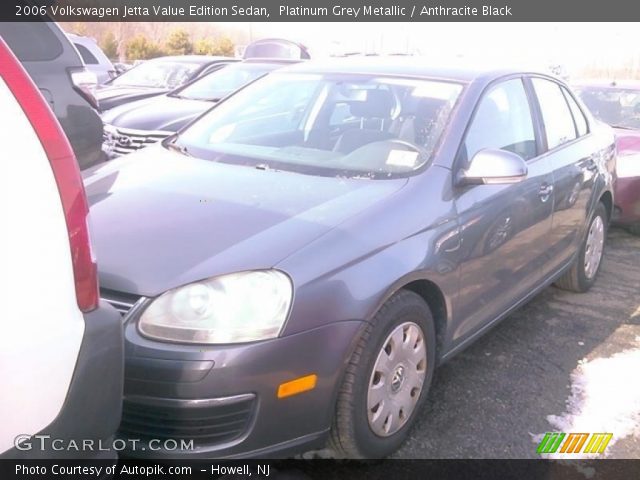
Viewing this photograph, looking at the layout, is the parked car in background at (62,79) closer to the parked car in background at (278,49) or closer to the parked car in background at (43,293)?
the parked car in background at (43,293)

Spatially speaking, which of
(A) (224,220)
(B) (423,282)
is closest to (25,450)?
(A) (224,220)

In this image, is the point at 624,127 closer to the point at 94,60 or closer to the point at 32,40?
the point at 32,40

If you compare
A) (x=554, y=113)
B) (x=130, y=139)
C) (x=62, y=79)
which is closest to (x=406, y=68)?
(x=554, y=113)

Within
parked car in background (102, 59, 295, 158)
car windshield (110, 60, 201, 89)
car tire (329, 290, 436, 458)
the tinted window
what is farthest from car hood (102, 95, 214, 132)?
the tinted window

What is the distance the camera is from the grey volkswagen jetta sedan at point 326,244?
87.6 inches

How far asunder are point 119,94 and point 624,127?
6.04 metres

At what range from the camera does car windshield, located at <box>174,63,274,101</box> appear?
26.0ft

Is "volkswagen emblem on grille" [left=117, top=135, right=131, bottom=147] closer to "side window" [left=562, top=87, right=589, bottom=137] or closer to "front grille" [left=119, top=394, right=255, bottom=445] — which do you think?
"side window" [left=562, top=87, right=589, bottom=137]

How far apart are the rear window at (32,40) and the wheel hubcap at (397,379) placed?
3.27 meters

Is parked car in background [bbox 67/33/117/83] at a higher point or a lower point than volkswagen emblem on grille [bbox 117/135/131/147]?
higher

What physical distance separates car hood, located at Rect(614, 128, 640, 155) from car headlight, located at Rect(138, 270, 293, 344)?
198 inches

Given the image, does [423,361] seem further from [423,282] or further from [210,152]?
[210,152]

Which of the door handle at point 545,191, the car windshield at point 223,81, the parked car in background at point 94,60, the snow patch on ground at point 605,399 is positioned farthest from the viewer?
the parked car in background at point 94,60

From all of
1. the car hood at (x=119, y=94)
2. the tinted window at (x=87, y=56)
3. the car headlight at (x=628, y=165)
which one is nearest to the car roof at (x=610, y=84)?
the car headlight at (x=628, y=165)
